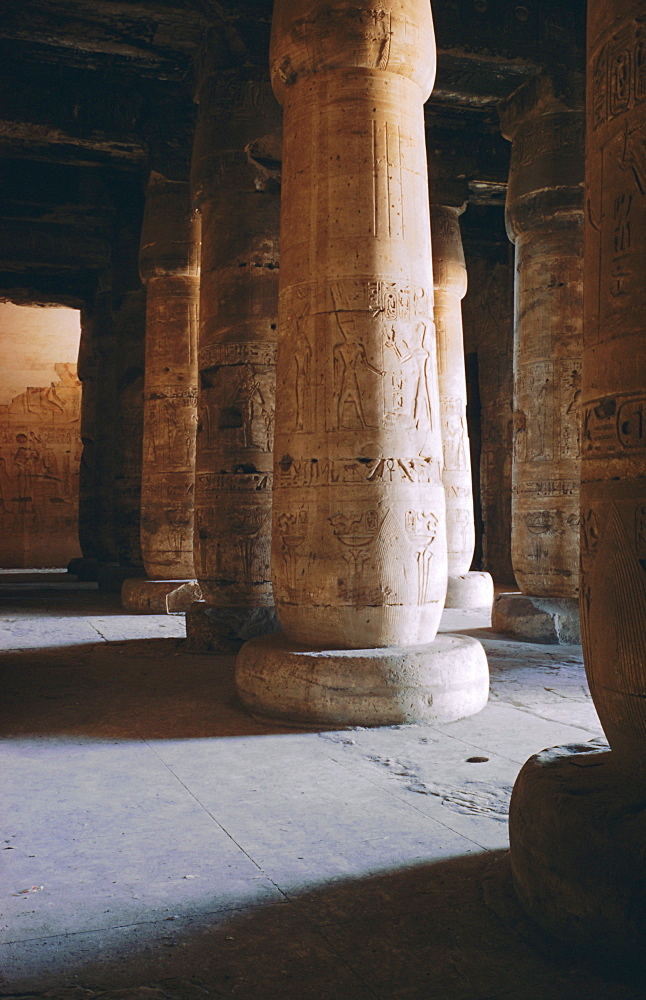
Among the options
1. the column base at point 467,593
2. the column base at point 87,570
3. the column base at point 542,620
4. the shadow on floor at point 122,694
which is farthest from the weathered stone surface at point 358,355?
the column base at point 87,570

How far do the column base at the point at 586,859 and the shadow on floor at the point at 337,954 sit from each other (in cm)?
7

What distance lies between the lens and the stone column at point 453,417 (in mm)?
10211

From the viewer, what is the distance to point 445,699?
14.7ft

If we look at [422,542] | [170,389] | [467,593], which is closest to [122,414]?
[170,389]

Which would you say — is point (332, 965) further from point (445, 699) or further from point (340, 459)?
point (340, 459)

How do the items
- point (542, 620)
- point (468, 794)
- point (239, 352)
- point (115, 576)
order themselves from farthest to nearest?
point (115, 576) < point (542, 620) < point (239, 352) < point (468, 794)

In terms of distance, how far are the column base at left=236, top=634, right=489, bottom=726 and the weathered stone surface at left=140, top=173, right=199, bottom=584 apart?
5.41m

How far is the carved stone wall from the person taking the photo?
19641 millimetres

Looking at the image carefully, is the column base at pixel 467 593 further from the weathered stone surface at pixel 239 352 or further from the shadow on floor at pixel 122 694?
the shadow on floor at pixel 122 694

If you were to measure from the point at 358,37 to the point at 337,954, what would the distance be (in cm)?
445

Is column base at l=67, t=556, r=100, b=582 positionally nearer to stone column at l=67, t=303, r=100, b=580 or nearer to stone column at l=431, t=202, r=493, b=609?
stone column at l=67, t=303, r=100, b=580

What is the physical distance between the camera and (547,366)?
7988 mm

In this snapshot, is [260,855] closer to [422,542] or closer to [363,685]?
[363,685]

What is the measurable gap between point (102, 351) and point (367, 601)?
11004 millimetres
